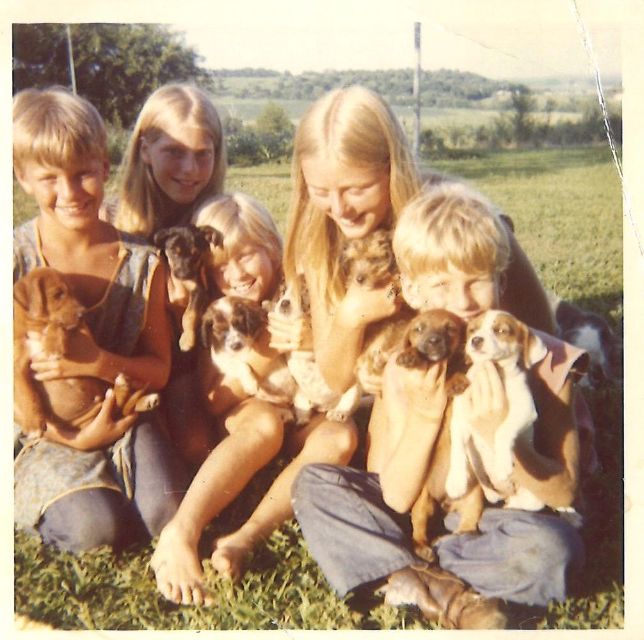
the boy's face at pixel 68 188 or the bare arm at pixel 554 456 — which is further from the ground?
the boy's face at pixel 68 188

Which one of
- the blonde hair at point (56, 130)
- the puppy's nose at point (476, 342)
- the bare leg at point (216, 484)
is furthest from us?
the bare leg at point (216, 484)

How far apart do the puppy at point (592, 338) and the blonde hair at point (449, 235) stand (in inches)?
13.3

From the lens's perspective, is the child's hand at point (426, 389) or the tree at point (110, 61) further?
the tree at point (110, 61)

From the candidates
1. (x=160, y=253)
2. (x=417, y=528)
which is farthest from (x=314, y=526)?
(x=160, y=253)

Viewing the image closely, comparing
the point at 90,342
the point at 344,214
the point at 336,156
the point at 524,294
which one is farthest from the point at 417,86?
the point at 90,342

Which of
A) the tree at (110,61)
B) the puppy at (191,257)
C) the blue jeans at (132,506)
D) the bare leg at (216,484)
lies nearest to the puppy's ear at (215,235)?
the puppy at (191,257)

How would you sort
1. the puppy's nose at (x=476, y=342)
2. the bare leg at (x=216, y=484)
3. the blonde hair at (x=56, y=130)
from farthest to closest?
the bare leg at (x=216, y=484) < the blonde hair at (x=56, y=130) < the puppy's nose at (x=476, y=342)

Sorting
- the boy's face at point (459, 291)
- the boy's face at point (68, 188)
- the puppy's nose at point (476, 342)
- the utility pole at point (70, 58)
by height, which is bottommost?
the puppy's nose at point (476, 342)

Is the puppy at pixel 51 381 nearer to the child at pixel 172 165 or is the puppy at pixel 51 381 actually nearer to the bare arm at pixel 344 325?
the child at pixel 172 165

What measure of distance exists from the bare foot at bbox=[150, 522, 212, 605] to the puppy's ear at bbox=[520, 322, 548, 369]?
4.17 ft

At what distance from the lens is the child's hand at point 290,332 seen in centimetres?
303

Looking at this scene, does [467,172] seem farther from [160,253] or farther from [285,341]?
[160,253]

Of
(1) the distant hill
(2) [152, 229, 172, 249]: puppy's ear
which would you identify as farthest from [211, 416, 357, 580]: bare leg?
(1) the distant hill

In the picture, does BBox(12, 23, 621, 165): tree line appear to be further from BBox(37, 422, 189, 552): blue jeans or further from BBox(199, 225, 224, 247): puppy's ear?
BBox(37, 422, 189, 552): blue jeans
